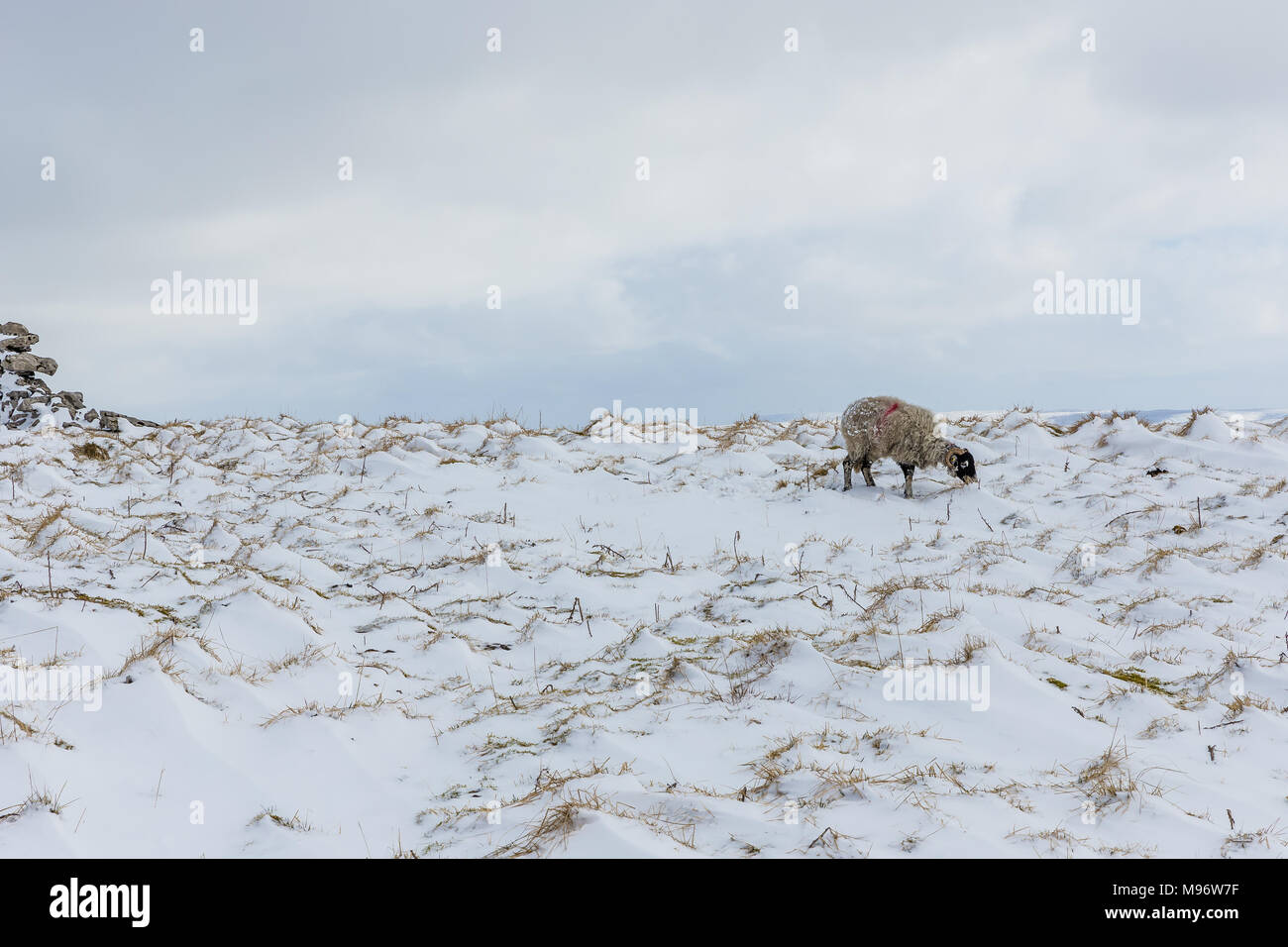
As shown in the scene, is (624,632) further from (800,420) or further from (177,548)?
(800,420)

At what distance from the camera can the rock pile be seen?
13.6 meters

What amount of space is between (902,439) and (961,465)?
738 mm

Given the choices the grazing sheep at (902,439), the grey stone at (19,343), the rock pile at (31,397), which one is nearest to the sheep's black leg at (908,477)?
the grazing sheep at (902,439)

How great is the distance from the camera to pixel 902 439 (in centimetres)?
922

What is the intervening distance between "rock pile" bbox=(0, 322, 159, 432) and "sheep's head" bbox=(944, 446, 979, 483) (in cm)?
1338

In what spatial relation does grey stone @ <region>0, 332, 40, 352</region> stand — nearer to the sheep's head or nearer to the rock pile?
the rock pile

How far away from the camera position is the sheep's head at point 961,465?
9.19m

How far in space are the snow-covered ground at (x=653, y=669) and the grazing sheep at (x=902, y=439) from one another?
37cm
